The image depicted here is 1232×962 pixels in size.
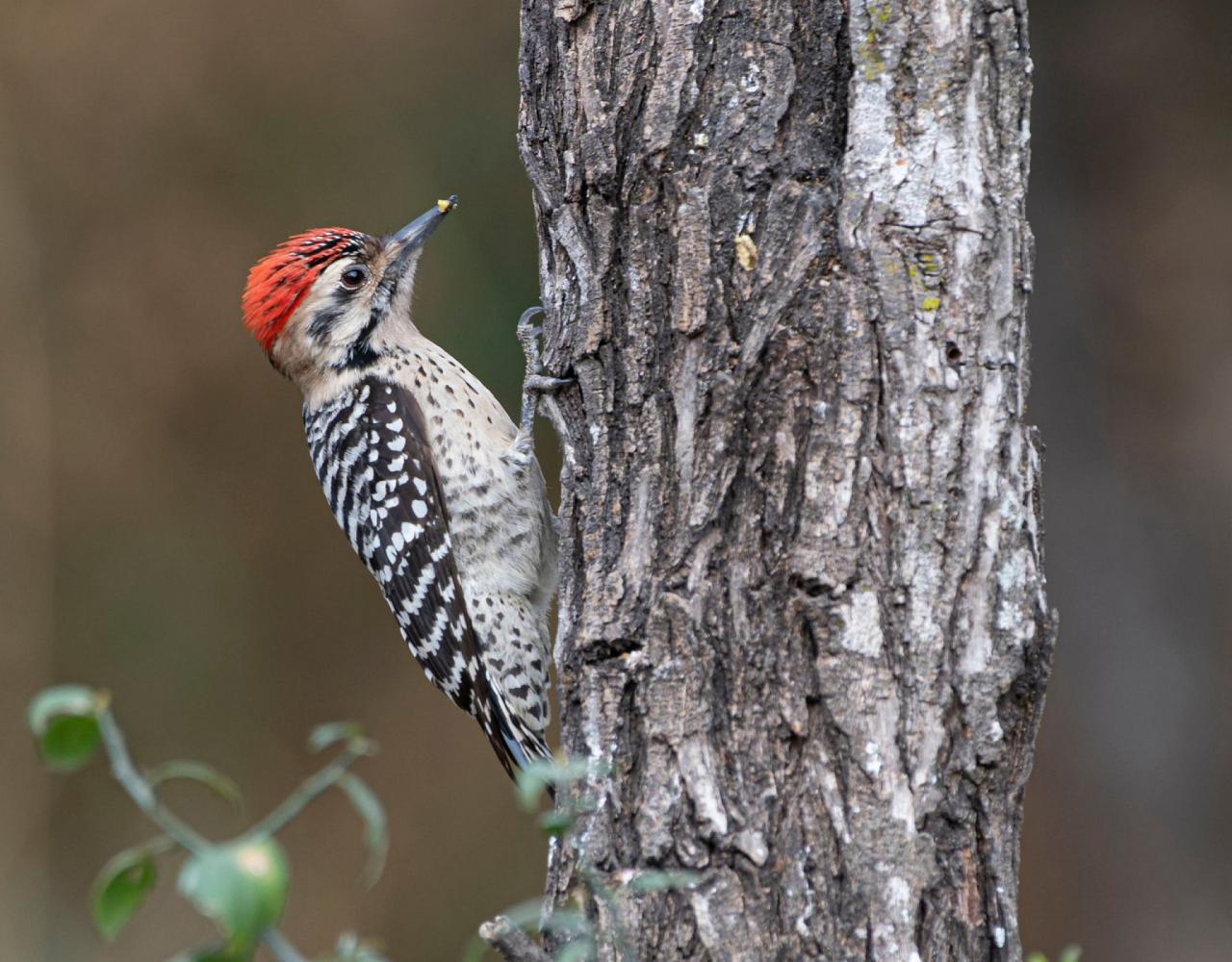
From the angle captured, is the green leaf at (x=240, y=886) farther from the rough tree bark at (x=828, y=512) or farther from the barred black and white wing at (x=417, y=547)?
the barred black and white wing at (x=417, y=547)

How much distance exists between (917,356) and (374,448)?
2.06m

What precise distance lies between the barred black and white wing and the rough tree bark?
1553mm

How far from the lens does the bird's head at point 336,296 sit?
362 cm

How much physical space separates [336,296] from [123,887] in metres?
2.82

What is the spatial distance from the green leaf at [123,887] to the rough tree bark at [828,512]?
2.88 ft

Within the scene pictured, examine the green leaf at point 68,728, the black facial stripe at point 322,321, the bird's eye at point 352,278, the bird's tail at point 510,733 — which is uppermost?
the bird's eye at point 352,278

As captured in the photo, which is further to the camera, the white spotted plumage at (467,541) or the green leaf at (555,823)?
the white spotted plumage at (467,541)

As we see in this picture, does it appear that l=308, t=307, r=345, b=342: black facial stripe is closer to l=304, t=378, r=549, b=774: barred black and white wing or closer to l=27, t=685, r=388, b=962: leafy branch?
l=304, t=378, r=549, b=774: barred black and white wing

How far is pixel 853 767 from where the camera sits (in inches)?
67.0

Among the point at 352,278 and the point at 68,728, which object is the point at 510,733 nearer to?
the point at 352,278

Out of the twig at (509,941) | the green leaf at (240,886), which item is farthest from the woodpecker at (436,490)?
the green leaf at (240,886)

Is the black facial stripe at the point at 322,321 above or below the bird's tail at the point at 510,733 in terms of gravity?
above

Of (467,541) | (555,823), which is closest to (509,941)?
(555,823)

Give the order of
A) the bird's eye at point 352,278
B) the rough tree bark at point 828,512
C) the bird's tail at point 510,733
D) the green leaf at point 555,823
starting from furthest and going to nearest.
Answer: the bird's eye at point 352,278 < the bird's tail at point 510,733 < the rough tree bark at point 828,512 < the green leaf at point 555,823
